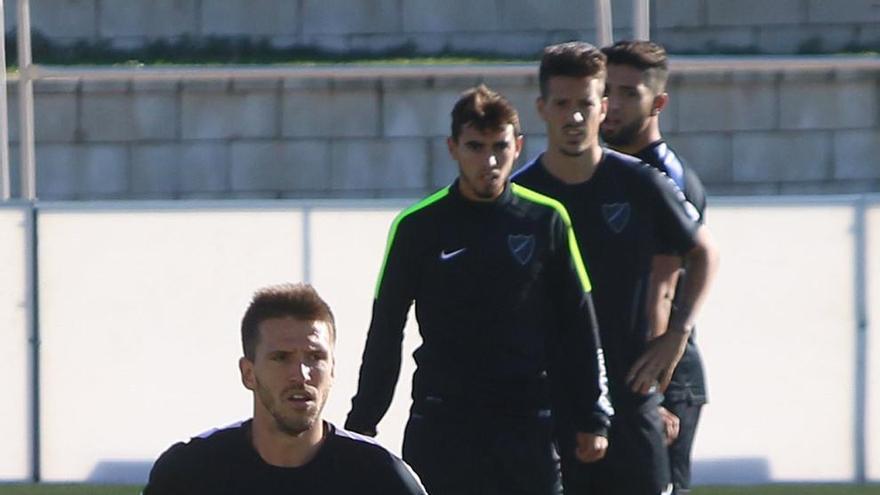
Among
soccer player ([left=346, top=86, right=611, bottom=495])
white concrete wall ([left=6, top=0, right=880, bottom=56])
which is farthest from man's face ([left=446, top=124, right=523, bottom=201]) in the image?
white concrete wall ([left=6, top=0, right=880, bottom=56])

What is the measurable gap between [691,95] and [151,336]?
3493 millimetres

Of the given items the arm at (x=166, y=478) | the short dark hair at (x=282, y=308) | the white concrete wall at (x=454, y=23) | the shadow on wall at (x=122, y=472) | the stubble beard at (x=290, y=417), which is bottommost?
the shadow on wall at (x=122, y=472)

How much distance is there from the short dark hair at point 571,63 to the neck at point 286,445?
5.71 feet

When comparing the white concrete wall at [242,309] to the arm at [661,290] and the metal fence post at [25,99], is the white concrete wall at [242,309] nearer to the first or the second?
the metal fence post at [25,99]

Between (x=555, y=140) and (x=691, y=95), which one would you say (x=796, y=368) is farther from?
(x=555, y=140)

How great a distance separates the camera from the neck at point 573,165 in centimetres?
530

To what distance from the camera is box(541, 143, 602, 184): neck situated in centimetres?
530

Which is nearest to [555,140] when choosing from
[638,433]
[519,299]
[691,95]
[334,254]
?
[519,299]

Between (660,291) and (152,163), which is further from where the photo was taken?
(152,163)

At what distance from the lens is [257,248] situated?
31.0ft

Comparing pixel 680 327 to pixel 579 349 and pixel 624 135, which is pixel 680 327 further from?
pixel 624 135

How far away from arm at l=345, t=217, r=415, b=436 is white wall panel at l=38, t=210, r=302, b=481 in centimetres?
423

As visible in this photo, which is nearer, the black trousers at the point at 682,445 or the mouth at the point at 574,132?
the mouth at the point at 574,132

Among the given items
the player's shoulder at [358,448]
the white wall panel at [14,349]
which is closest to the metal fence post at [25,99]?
the white wall panel at [14,349]
